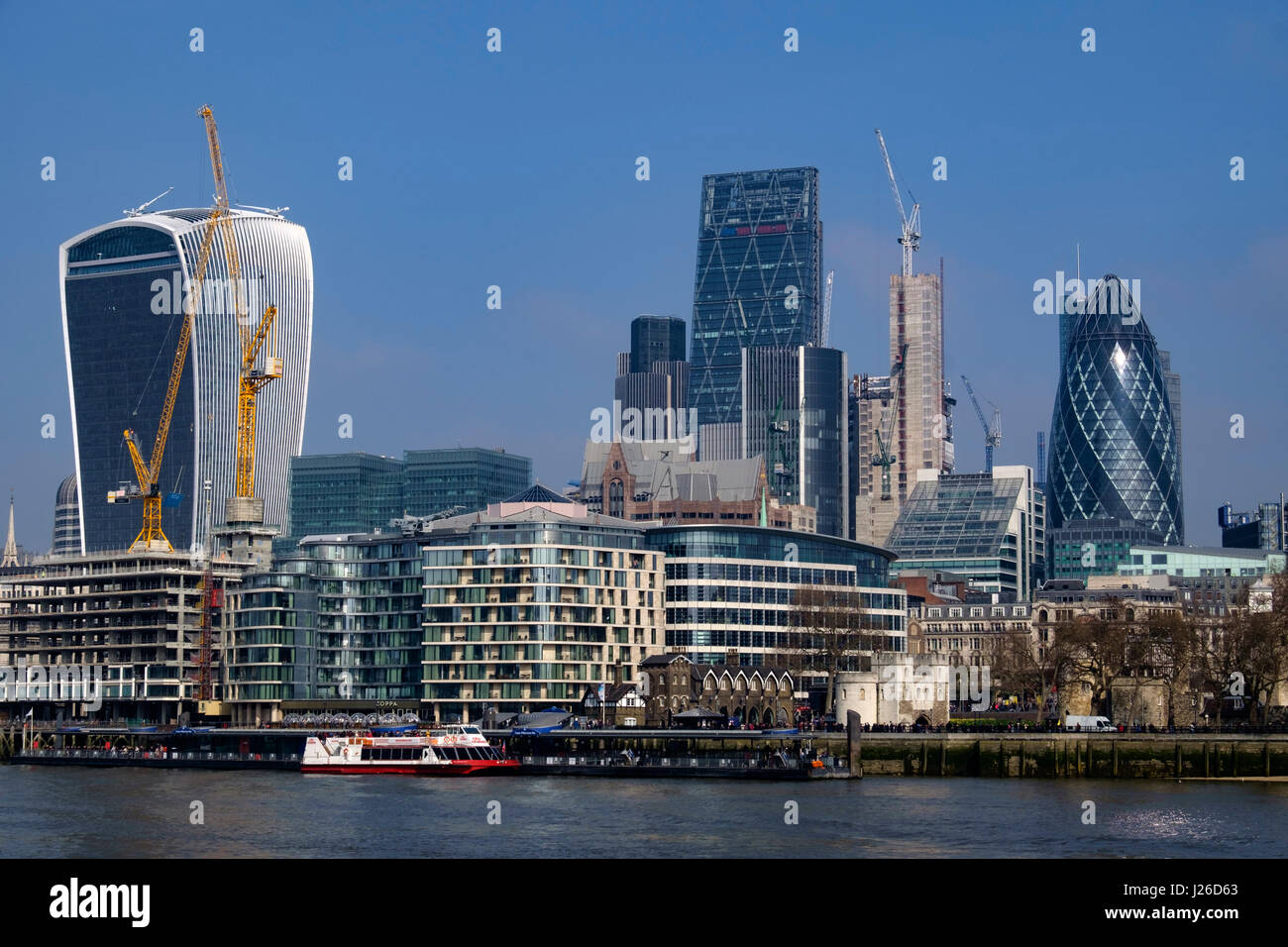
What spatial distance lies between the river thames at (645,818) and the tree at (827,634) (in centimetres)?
6382

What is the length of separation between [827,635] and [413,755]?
59.3 metres

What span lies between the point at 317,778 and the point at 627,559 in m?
66.1

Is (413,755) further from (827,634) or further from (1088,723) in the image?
(827,634)

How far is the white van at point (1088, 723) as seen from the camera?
139800mm

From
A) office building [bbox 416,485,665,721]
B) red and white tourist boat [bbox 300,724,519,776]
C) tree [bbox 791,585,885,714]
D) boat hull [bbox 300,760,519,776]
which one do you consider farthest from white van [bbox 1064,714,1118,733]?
office building [bbox 416,485,665,721]

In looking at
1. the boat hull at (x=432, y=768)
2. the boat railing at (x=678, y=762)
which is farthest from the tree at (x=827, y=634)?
the boat hull at (x=432, y=768)

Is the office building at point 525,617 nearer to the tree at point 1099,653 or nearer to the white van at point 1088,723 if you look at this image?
the tree at point 1099,653

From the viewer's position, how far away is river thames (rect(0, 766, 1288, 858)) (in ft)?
237

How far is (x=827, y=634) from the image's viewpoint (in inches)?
7239

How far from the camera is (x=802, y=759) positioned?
4803 inches

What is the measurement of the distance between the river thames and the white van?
23.9m

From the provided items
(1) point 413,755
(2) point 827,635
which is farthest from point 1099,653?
(1) point 413,755
